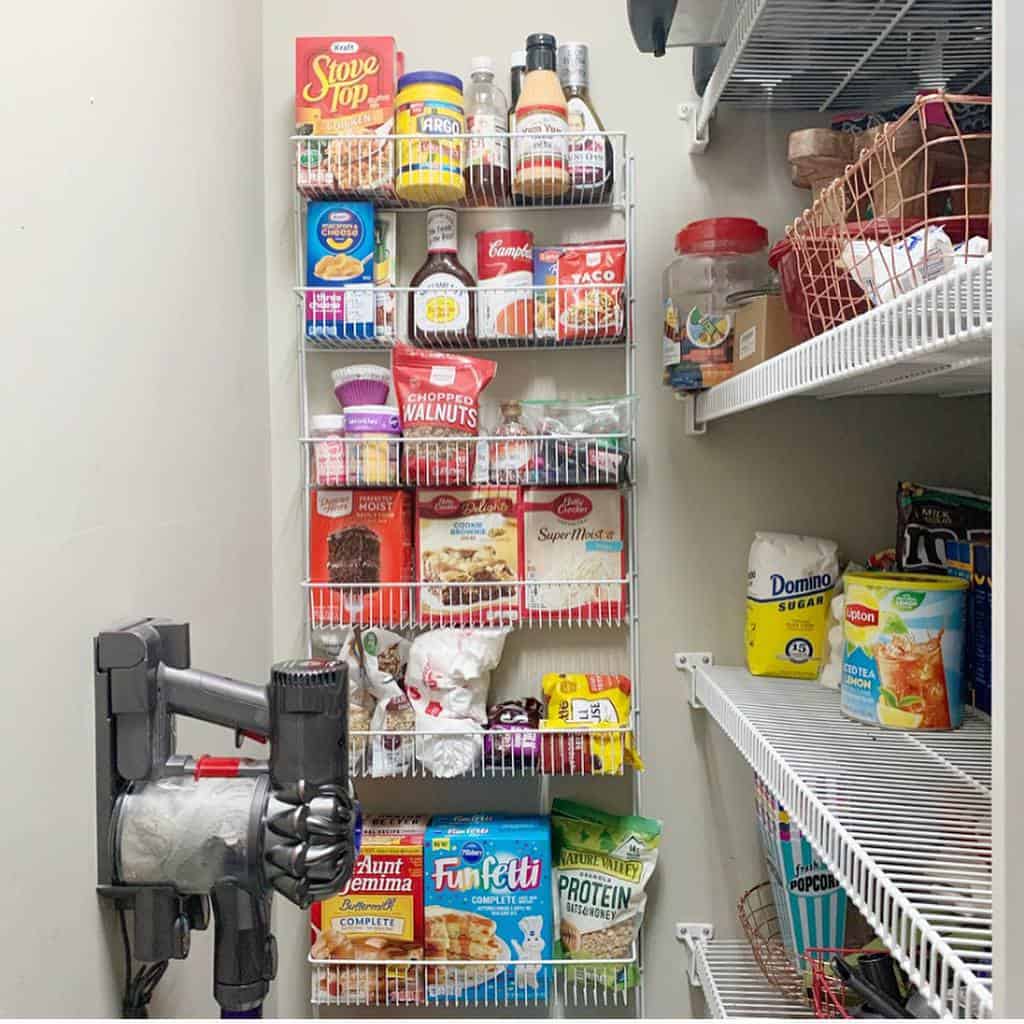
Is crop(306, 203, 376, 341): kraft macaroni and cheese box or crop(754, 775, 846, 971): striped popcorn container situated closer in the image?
crop(754, 775, 846, 971): striped popcorn container

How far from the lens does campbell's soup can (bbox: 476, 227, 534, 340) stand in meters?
1.58

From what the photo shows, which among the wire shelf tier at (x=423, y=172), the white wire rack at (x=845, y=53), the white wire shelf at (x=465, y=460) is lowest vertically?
the white wire shelf at (x=465, y=460)

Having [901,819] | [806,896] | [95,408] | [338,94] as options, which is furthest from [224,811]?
[338,94]

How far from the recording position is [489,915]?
1.54m

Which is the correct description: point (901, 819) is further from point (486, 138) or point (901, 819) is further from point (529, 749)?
point (486, 138)

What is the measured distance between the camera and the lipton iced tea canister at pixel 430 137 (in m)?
1.50

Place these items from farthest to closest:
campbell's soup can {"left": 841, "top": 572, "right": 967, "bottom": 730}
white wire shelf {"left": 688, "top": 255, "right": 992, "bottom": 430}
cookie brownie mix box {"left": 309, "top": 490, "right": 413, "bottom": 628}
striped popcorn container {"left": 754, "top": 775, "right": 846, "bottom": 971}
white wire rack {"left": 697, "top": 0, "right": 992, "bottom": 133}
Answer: cookie brownie mix box {"left": 309, "top": 490, "right": 413, "bottom": 628}, striped popcorn container {"left": 754, "top": 775, "right": 846, "bottom": 971}, white wire rack {"left": 697, "top": 0, "right": 992, "bottom": 133}, campbell's soup can {"left": 841, "top": 572, "right": 967, "bottom": 730}, white wire shelf {"left": 688, "top": 255, "right": 992, "bottom": 430}

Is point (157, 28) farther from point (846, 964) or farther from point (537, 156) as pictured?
point (846, 964)

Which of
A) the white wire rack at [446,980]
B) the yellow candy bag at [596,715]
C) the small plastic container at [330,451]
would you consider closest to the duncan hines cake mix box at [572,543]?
the yellow candy bag at [596,715]

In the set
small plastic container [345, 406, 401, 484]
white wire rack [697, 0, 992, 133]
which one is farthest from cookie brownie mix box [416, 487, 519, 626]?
white wire rack [697, 0, 992, 133]

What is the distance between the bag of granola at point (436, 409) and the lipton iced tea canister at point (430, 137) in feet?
0.88

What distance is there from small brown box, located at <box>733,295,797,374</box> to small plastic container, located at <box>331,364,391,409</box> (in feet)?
2.06

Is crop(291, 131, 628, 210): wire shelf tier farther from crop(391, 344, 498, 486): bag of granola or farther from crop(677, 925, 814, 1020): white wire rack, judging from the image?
crop(677, 925, 814, 1020): white wire rack

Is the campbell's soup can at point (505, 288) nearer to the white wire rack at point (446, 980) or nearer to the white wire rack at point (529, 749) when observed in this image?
the white wire rack at point (529, 749)
